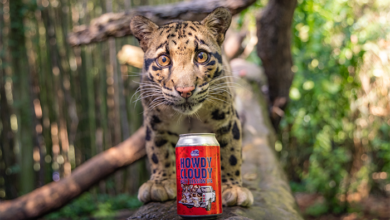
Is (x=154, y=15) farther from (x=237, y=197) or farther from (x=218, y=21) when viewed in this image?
(x=237, y=197)

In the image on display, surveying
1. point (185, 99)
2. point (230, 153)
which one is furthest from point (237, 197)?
point (185, 99)

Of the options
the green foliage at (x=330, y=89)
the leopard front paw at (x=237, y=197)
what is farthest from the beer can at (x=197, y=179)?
the green foliage at (x=330, y=89)

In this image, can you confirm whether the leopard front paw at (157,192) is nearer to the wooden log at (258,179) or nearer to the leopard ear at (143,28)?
the wooden log at (258,179)

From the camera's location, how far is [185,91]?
5.37ft

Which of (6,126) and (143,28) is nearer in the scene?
(143,28)

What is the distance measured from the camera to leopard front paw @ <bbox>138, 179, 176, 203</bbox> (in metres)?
2.06

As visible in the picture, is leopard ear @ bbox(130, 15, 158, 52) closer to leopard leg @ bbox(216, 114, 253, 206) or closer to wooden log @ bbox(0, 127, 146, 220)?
leopard leg @ bbox(216, 114, 253, 206)

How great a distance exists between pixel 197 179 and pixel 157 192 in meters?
0.59

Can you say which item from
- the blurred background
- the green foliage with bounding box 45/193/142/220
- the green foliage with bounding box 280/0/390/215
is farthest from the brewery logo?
the green foliage with bounding box 45/193/142/220

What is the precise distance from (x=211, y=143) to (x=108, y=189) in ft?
19.0

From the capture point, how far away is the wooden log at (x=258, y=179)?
1883 mm

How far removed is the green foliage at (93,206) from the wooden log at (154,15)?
2931mm

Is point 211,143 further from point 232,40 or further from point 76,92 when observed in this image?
point 76,92

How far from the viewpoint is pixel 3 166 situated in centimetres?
602
